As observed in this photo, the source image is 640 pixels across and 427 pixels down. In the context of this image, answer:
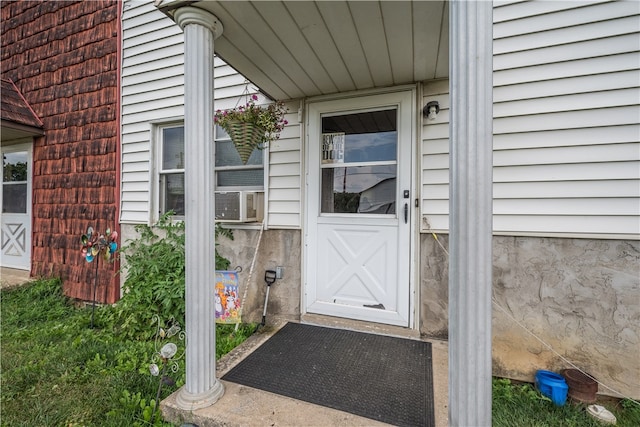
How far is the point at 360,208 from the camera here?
2.71 m

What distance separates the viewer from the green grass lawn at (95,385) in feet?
5.64

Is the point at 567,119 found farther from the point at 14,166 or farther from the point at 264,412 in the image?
the point at 14,166

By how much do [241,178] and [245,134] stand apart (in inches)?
32.1

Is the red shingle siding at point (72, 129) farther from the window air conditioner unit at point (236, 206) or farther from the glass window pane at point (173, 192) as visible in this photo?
the window air conditioner unit at point (236, 206)

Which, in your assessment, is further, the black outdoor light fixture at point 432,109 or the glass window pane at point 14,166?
the glass window pane at point 14,166

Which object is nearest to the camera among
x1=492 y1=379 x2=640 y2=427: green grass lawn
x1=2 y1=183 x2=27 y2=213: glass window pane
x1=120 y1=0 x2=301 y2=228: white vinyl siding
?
x1=492 y1=379 x2=640 y2=427: green grass lawn

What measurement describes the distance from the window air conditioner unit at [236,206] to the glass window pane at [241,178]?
181mm

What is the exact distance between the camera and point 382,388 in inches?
71.6

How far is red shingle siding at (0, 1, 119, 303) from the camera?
12.5ft

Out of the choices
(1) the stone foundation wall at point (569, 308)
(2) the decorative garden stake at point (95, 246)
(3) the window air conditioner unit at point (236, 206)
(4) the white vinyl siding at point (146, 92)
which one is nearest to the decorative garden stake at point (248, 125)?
(3) the window air conditioner unit at point (236, 206)

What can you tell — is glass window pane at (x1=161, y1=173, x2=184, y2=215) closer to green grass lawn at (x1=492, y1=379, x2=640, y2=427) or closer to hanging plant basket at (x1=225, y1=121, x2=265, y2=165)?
hanging plant basket at (x1=225, y1=121, x2=265, y2=165)

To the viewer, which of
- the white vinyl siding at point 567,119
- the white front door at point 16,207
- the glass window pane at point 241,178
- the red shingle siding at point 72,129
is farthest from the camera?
the white front door at point 16,207

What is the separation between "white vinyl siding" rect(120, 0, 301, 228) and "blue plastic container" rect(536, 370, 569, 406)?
12.2ft

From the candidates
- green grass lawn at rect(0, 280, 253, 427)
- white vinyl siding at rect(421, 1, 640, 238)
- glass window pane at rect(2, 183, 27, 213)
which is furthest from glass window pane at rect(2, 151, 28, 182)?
white vinyl siding at rect(421, 1, 640, 238)
